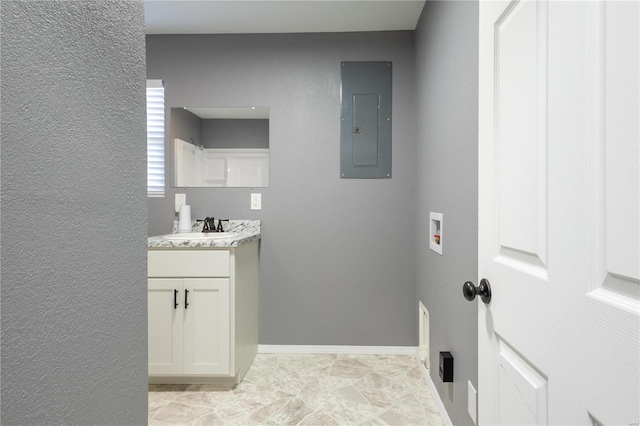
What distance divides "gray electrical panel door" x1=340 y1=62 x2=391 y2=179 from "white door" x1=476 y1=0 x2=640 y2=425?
154cm

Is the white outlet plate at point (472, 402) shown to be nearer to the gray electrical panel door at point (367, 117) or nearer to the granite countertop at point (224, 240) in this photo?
the granite countertop at point (224, 240)

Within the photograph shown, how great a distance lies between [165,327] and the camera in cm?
192

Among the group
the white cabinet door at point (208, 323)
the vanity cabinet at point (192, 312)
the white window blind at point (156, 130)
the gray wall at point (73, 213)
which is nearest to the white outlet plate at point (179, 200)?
the white window blind at point (156, 130)

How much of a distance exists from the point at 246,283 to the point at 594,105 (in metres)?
2.04

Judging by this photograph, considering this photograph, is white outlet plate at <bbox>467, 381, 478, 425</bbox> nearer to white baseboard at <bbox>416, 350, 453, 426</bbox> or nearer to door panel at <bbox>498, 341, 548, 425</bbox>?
white baseboard at <bbox>416, 350, 453, 426</bbox>

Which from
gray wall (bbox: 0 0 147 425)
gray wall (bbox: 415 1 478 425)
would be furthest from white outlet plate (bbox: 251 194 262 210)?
gray wall (bbox: 0 0 147 425)

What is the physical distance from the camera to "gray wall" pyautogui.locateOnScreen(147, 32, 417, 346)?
7.98ft

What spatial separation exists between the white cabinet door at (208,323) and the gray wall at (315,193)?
1.93 ft

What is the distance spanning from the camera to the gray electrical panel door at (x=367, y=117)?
242 centimetres

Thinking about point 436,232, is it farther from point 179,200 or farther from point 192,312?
point 179,200

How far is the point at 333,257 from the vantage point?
97.0 inches

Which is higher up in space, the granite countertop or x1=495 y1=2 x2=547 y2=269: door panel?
x1=495 y1=2 x2=547 y2=269: door panel

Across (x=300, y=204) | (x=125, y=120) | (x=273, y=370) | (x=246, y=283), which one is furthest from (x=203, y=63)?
(x=273, y=370)

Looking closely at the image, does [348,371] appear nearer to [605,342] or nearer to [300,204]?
[300,204]
